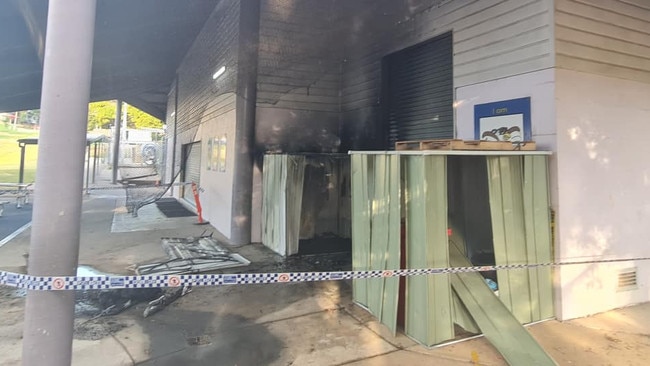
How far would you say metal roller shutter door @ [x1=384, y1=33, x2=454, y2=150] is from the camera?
5.69m

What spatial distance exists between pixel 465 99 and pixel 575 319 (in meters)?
2.91

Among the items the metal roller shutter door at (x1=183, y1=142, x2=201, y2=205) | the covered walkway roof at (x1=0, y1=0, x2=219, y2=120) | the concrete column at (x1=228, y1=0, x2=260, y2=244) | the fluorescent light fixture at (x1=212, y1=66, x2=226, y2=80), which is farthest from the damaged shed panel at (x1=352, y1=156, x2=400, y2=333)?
the metal roller shutter door at (x1=183, y1=142, x2=201, y2=205)

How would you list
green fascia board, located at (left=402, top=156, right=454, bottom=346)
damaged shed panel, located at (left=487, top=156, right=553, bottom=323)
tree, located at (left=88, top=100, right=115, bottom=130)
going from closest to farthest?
green fascia board, located at (left=402, top=156, right=454, bottom=346)
damaged shed panel, located at (left=487, top=156, right=553, bottom=323)
tree, located at (left=88, top=100, right=115, bottom=130)

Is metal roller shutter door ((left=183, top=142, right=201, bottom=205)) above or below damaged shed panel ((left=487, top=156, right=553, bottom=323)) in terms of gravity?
above

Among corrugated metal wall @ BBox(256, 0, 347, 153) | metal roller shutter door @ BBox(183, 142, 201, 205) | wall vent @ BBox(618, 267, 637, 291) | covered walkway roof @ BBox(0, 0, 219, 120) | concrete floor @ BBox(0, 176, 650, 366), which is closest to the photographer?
concrete floor @ BBox(0, 176, 650, 366)

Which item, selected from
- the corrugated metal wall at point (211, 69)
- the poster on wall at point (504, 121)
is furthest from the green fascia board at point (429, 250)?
the corrugated metal wall at point (211, 69)

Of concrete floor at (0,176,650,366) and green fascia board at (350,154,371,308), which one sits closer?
concrete floor at (0,176,650,366)

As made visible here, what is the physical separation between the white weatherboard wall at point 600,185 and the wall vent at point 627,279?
0.23ft

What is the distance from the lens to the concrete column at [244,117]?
7582 mm

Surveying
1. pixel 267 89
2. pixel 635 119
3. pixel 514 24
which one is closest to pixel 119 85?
pixel 267 89

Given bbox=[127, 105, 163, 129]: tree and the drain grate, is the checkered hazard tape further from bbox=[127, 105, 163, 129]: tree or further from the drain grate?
bbox=[127, 105, 163, 129]: tree

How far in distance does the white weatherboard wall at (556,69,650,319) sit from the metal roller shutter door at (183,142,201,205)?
10335 mm

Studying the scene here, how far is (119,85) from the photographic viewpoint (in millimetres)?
16047

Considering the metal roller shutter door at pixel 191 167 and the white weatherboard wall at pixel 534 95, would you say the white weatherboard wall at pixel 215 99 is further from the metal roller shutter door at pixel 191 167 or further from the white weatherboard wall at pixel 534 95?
the white weatherboard wall at pixel 534 95
